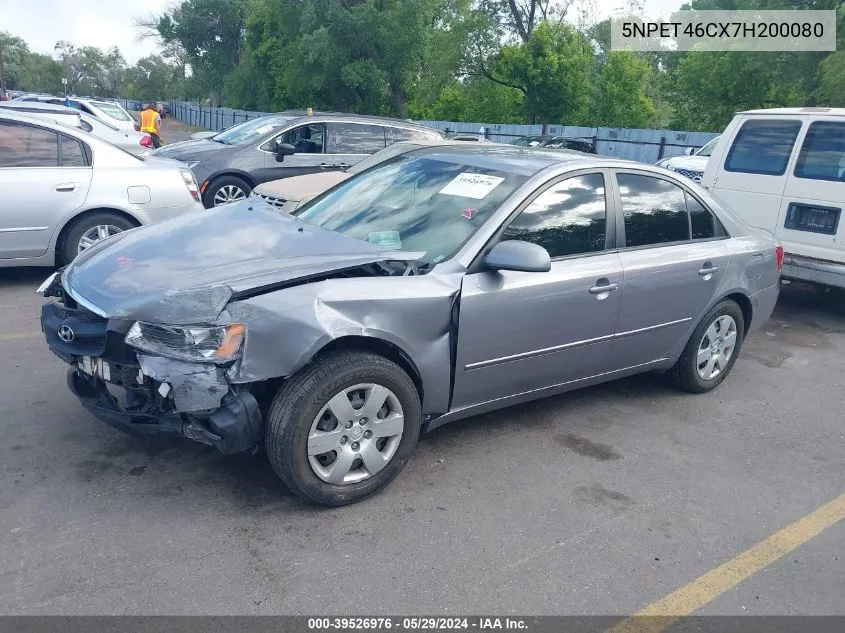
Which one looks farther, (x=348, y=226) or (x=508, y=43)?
(x=508, y=43)

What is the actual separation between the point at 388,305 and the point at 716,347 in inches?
115

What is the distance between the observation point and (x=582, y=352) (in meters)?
4.44

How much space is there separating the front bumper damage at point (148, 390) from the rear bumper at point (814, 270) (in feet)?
19.3

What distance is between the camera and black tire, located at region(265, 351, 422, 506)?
3311 millimetres

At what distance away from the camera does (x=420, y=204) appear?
4336 mm

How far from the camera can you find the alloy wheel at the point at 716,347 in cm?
530

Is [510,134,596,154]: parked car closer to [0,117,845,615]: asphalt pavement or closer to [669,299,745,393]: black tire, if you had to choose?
[669,299,745,393]: black tire

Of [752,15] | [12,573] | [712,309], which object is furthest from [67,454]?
[752,15]

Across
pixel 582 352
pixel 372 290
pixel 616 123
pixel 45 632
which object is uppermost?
pixel 616 123

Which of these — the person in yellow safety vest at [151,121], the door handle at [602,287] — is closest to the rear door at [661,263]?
the door handle at [602,287]

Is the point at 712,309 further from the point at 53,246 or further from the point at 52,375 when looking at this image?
the point at 53,246

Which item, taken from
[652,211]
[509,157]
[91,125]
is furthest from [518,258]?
[91,125]

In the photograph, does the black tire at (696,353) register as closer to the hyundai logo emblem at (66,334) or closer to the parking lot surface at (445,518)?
the parking lot surface at (445,518)

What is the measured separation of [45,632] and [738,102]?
3492 centimetres
